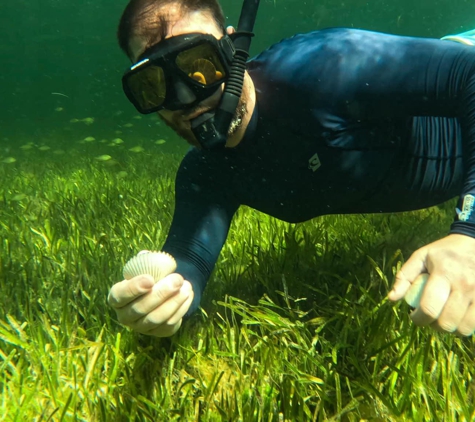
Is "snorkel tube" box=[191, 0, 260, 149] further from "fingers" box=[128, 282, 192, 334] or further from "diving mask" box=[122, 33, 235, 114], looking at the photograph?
"fingers" box=[128, 282, 192, 334]

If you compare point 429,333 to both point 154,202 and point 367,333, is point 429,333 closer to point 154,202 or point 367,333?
point 367,333

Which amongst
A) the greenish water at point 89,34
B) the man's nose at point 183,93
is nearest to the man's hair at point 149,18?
the man's nose at point 183,93

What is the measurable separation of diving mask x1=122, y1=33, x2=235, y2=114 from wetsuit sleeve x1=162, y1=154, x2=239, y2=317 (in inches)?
20.2

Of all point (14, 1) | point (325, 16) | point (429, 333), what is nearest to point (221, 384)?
point (429, 333)

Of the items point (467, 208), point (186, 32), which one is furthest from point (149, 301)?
point (186, 32)

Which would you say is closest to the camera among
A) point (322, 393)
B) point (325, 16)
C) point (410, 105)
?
point (322, 393)

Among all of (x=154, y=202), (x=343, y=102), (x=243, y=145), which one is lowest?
(x=154, y=202)

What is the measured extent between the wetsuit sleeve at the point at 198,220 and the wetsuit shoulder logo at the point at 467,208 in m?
1.35

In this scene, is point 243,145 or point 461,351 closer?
point 461,351

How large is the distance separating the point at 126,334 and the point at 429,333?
145 centimetres

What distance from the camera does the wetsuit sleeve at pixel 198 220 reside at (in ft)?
7.73

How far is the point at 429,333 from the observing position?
1779mm

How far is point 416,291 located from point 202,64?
161 cm

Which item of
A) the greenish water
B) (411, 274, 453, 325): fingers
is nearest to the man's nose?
(411, 274, 453, 325): fingers
